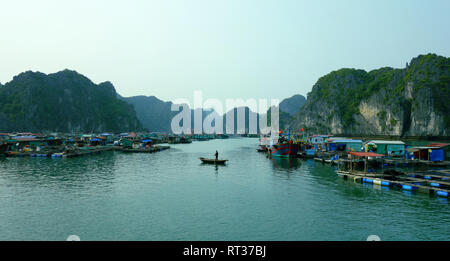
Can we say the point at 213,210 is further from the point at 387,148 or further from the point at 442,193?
the point at 387,148

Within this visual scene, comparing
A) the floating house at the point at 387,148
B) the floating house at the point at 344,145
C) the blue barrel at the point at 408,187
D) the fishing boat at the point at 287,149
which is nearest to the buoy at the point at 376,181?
the blue barrel at the point at 408,187

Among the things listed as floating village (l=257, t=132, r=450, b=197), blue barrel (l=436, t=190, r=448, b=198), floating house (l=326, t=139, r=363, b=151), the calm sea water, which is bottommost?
the calm sea water

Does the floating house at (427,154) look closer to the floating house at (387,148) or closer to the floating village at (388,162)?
the floating village at (388,162)

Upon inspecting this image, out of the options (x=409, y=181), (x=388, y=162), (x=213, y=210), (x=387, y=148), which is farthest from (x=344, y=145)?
(x=213, y=210)

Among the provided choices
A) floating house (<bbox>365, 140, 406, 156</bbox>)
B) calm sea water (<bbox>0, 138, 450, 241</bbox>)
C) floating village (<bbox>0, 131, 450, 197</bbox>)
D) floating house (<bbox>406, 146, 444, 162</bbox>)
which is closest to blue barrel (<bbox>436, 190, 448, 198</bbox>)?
floating village (<bbox>0, 131, 450, 197</bbox>)

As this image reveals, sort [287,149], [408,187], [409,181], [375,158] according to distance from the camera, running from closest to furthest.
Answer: [408,187]
[409,181]
[375,158]
[287,149]

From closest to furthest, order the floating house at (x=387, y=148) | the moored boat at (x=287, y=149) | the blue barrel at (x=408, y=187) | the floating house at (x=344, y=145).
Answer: the blue barrel at (x=408, y=187) < the floating house at (x=387, y=148) < the floating house at (x=344, y=145) < the moored boat at (x=287, y=149)

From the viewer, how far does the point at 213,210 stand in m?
28.2

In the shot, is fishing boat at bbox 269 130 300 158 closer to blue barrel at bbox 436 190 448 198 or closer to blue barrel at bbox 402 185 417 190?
blue barrel at bbox 402 185 417 190

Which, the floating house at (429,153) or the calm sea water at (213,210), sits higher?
the floating house at (429,153)

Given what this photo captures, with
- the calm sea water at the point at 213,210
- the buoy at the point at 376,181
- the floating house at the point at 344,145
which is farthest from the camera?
the floating house at the point at 344,145

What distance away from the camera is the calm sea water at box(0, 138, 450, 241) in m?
22.1

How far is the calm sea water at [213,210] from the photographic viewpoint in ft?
72.4
